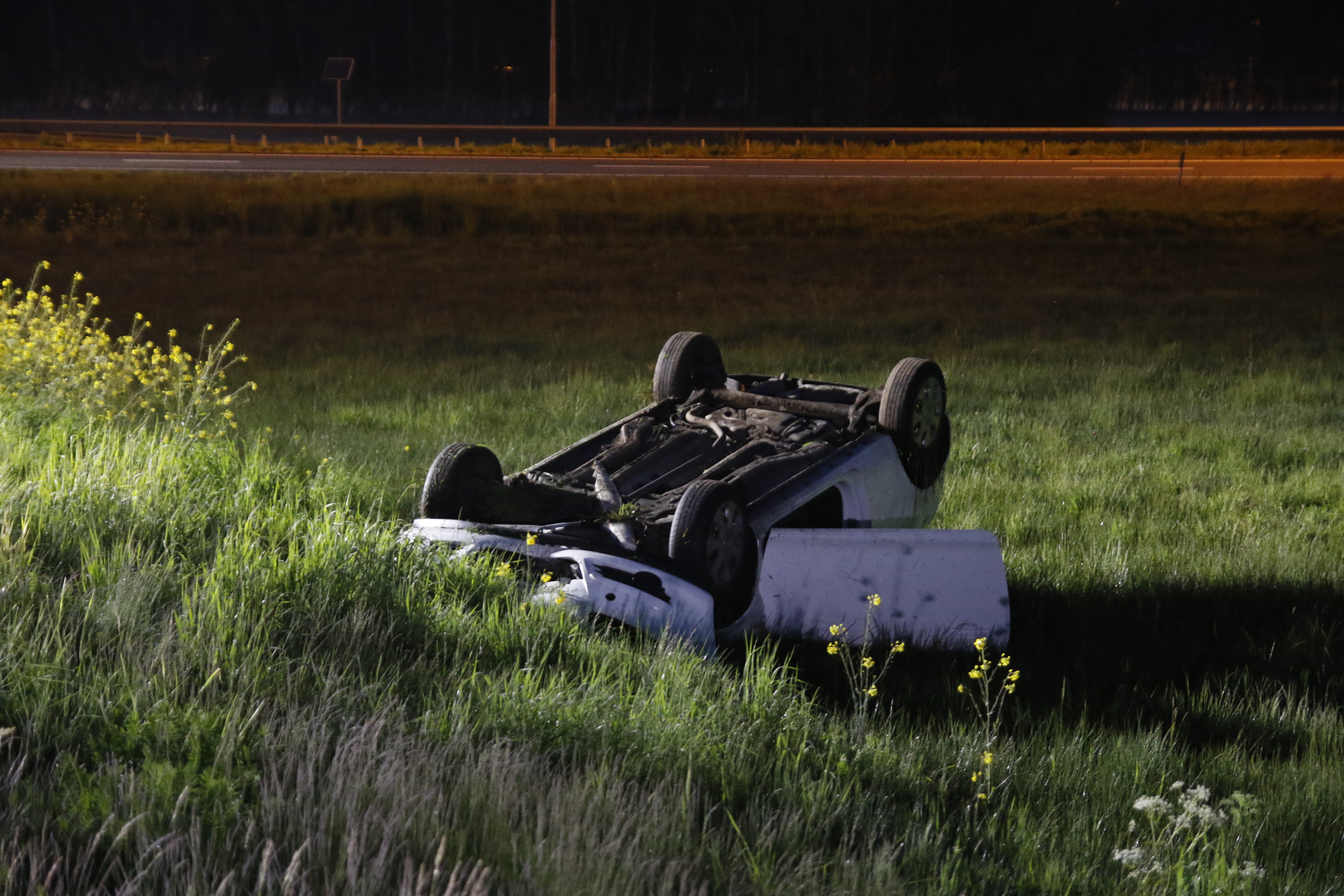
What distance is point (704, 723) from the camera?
3568 mm

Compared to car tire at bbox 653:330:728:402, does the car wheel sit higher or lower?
lower

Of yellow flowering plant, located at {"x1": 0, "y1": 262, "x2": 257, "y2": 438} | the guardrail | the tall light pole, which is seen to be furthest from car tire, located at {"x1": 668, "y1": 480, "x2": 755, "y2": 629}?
the tall light pole

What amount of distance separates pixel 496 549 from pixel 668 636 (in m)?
0.91

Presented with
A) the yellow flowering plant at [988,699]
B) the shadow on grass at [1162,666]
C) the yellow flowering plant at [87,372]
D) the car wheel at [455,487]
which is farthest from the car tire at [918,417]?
the yellow flowering plant at [87,372]

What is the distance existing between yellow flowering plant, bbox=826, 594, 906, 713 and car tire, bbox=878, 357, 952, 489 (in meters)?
1.39

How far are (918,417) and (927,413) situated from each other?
11 centimetres

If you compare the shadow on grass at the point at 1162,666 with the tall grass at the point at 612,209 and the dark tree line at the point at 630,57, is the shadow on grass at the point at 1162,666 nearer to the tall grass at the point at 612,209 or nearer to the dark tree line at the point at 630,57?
the tall grass at the point at 612,209

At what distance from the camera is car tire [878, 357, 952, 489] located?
246 inches

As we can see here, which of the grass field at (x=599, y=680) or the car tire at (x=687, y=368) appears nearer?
the grass field at (x=599, y=680)

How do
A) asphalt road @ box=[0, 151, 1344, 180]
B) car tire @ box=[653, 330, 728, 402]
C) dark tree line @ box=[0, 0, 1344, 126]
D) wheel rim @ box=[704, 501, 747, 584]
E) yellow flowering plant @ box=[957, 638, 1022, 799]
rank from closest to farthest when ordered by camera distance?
yellow flowering plant @ box=[957, 638, 1022, 799], wheel rim @ box=[704, 501, 747, 584], car tire @ box=[653, 330, 728, 402], asphalt road @ box=[0, 151, 1344, 180], dark tree line @ box=[0, 0, 1344, 126]

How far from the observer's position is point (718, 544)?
486cm

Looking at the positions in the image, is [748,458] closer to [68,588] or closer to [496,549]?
[496,549]

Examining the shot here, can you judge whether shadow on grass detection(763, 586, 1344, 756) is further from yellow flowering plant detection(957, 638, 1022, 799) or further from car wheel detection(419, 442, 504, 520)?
car wheel detection(419, 442, 504, 520)

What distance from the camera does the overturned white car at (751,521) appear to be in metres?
4.70
